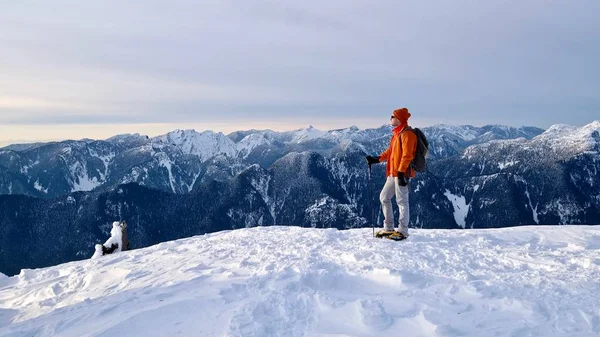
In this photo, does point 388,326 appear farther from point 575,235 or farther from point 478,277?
point 575,235

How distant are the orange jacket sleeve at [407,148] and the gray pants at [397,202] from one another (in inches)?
27.8

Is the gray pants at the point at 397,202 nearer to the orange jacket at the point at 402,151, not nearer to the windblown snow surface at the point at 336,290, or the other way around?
the orange jacket at the point at 402,151

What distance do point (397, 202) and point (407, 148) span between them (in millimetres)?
1835

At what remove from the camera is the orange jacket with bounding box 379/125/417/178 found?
11812mm

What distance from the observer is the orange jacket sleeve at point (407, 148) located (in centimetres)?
1180

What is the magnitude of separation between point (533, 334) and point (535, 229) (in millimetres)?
9101

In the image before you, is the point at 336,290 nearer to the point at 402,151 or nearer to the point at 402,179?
the point at 402,179

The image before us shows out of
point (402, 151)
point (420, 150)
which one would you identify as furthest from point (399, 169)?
point (420, 150)

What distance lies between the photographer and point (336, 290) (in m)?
8.93

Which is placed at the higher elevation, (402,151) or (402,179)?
(402,151)

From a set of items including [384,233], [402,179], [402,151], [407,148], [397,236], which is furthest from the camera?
[384,233]

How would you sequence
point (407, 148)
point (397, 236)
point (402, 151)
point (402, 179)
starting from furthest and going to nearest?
1. point (397, 236)
2. point (402, 179)
3. point (402, 151)
4. point (407, 148)

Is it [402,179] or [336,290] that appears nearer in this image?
[336,290]

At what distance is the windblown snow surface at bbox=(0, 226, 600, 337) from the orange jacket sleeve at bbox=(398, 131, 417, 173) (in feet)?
8.02
